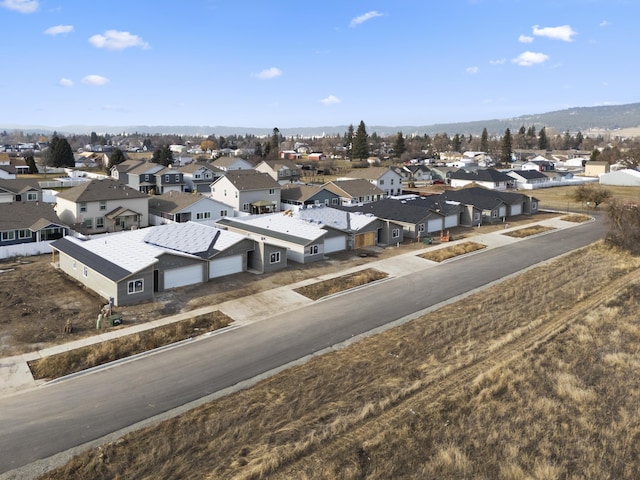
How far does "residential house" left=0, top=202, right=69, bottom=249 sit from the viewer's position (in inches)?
1619

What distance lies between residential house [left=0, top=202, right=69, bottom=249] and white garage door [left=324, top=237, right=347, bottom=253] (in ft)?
76.7

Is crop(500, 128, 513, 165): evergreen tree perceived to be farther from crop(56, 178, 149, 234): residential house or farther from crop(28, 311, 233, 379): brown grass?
crop(28, 311, 233, 379): brown grass

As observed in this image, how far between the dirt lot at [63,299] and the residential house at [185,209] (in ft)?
47.4

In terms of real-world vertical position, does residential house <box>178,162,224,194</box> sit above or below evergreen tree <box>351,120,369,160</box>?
below

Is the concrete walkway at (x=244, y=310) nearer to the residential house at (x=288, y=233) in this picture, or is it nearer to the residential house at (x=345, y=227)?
the residential house at (x=288, y=233)

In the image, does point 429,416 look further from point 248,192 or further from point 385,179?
point 385,179

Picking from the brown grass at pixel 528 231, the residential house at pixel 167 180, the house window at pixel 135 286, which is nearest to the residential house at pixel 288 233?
the house window at pixel 135 286

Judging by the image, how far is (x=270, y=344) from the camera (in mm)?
23656

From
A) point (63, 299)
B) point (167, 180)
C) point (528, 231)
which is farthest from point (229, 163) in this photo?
point (63, 299)

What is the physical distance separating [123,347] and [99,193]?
32089mm

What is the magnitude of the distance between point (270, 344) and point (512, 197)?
50553 millimetres

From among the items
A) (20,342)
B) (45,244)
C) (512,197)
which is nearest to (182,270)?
(20,342)

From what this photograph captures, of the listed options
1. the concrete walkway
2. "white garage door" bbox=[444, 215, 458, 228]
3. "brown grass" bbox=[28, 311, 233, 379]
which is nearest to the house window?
the concrete walkway

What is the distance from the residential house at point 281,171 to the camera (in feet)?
306
